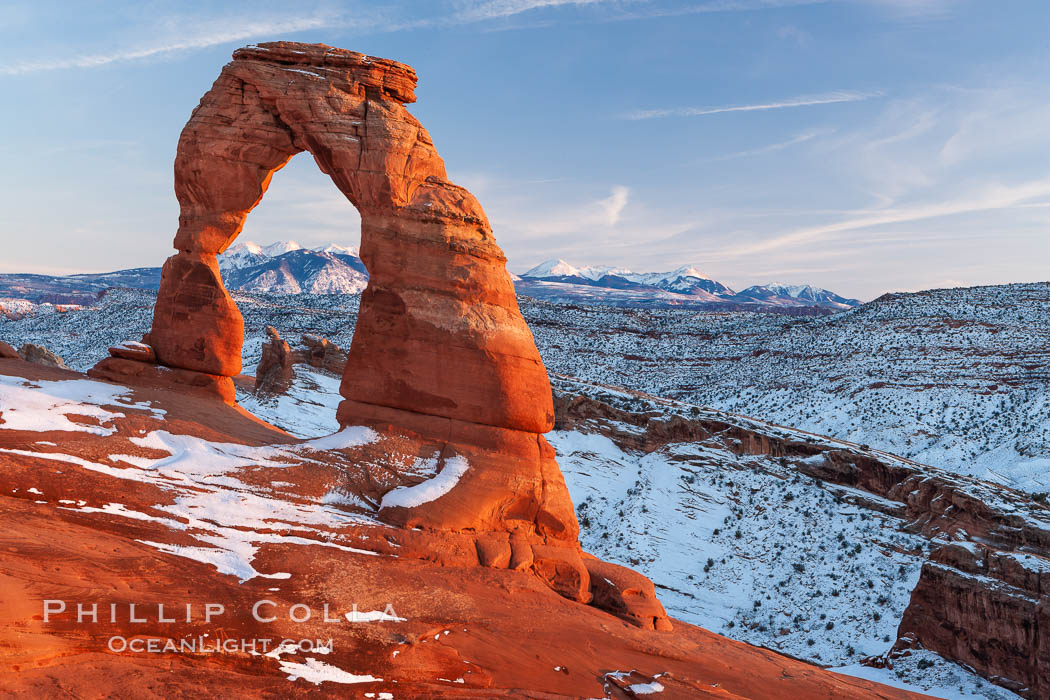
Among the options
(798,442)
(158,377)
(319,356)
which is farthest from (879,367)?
(158,377)

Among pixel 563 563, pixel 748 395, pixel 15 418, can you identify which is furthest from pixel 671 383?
pixel 15 418

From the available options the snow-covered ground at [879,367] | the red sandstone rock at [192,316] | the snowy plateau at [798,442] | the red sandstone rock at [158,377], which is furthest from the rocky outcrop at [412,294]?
the snow-covered ground at [879,367]

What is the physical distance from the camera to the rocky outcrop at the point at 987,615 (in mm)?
22750

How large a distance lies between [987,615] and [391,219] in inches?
861

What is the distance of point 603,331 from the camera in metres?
92.0

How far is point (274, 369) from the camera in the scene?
1686 inches

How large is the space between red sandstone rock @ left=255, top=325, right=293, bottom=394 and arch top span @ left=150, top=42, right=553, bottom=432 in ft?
80.4

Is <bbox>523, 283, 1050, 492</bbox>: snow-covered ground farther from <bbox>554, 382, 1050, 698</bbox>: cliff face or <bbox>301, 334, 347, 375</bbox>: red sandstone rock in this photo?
<bbox>301, 334, 347, 375</bbox>: red sandstone rock

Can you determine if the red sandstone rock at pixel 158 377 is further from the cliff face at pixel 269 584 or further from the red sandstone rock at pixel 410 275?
the red sandstone rock at pixel 410 275

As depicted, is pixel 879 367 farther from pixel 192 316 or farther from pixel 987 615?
pixel 192 316

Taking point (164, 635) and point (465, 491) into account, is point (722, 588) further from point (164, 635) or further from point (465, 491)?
point (164, 635)

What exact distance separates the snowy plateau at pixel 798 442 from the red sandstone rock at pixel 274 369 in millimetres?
1043

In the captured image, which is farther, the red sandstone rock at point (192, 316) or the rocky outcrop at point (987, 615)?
the rocky outcrop at point (987, 615)

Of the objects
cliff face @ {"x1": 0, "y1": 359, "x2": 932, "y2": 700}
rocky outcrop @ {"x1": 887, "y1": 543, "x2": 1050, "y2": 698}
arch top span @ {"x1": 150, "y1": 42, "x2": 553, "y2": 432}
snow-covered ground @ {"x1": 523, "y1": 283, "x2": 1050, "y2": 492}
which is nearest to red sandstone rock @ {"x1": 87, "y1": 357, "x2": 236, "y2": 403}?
cliff face @ {"x1": 0, "y1": 359, "x2": 932, "y2": 700}
